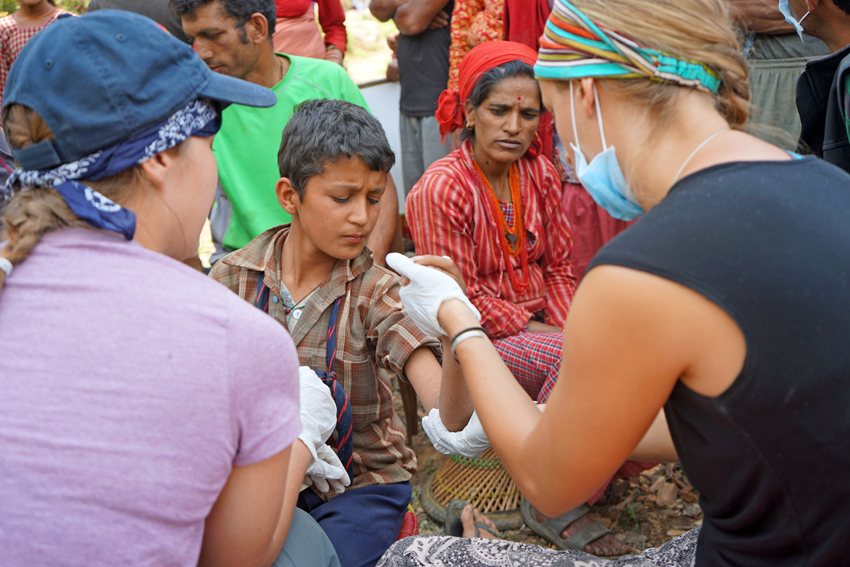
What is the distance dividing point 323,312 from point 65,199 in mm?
1012

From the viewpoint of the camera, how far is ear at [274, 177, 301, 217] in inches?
84.0

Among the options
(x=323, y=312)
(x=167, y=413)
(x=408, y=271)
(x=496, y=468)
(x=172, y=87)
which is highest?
(x=172, y=87)

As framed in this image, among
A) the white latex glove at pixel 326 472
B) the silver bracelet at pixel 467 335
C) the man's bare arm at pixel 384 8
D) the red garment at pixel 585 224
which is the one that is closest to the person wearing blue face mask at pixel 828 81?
the red garment at pixel 585 224

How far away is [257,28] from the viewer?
3.08 meters

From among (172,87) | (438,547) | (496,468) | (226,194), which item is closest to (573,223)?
(496,468)

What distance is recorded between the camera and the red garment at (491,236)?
2791mm

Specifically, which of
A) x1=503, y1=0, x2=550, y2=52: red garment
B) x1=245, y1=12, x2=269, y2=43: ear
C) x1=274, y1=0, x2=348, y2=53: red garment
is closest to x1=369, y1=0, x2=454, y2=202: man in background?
x1=274, y1=0, x2=348, y2=53: red garment

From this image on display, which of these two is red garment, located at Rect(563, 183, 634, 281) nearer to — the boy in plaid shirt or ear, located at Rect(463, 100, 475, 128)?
ear, located at Rect(463, 100, 475, 128)

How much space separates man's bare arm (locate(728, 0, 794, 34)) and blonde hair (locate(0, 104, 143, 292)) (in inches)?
117

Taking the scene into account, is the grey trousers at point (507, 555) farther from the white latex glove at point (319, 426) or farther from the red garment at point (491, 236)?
the red garment at point (491, 236)

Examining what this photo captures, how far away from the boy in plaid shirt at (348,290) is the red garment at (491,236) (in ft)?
2.18

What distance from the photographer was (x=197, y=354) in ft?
3.26

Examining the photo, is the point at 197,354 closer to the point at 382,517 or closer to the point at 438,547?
the point at 438,547

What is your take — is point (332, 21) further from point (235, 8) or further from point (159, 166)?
→ point (159, 166)
